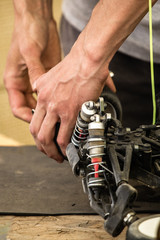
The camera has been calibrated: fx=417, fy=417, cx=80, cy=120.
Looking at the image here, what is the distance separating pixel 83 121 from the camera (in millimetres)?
748

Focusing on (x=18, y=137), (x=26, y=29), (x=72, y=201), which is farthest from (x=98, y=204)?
(x=18, y=137)

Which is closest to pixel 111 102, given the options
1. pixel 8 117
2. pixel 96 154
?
A: pixel 96 154

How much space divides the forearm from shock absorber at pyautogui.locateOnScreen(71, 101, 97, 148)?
0.30 feet

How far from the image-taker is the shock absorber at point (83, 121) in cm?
74

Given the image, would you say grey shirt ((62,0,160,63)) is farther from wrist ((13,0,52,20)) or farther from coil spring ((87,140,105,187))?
coil spring ((87,140,105,187))

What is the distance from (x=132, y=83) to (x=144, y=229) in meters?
0.76

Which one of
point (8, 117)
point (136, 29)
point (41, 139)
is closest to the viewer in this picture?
point (41, 139)

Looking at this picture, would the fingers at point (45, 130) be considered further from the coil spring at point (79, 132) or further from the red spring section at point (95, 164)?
the red spring section at point (95, 164)

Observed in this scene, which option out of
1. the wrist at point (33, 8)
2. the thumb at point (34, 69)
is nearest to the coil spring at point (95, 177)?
the thumb at point (34, 69)

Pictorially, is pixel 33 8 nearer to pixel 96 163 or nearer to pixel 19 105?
pixel 19 105

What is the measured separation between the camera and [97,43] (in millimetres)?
771

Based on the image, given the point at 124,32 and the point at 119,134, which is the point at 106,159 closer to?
the point at 119,134

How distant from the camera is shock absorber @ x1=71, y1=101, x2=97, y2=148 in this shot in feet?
2.42

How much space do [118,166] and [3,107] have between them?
1.73 metres
